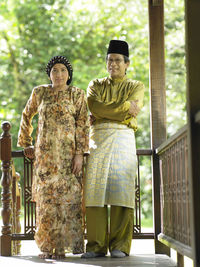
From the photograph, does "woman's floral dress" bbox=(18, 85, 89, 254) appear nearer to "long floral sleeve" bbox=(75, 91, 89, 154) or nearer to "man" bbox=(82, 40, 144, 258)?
"long floral sleeve" bbox=(75, 91, 89, 154)

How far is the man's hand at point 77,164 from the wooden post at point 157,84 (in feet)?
2.86

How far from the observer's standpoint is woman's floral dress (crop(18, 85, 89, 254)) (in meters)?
4.85

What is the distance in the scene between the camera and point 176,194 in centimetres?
414

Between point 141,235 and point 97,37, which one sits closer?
point 141,235

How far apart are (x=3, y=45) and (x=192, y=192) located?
13.9 metres

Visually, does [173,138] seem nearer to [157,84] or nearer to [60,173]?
[60,173]

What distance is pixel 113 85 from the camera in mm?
5074

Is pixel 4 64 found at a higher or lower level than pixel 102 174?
higher

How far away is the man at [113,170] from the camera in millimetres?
4832

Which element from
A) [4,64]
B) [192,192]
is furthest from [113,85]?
[4,64]

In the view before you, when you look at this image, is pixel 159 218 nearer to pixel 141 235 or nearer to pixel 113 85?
pixel 141 235

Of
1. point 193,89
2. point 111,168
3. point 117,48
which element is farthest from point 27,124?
point 193,89

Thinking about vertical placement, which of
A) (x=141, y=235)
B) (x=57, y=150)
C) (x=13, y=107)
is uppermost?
(x=13, y=107)

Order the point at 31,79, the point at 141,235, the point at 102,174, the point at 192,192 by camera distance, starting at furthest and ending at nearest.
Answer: the point at 31,79
the point at 141,235
the point at 102,174
the point at 192,192
